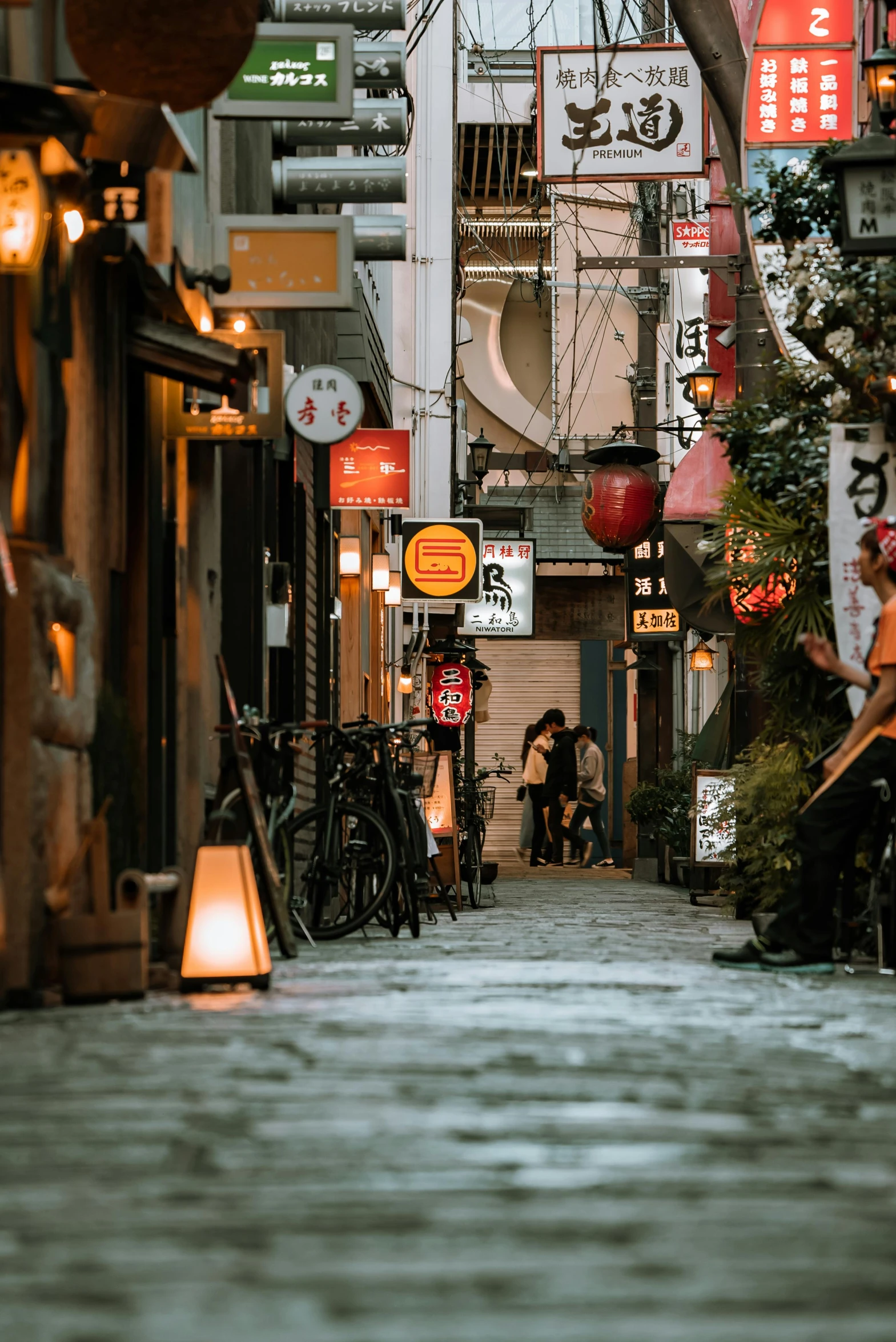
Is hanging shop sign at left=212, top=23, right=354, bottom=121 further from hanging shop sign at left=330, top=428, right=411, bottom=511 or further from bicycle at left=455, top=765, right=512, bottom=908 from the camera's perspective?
bicycle at left=455, top=765, right=512, bottom=908

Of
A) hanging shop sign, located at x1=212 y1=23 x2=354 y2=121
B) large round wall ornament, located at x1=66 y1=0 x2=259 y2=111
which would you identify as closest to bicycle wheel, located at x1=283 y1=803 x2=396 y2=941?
hanging shop sign, located at x1=212 y1=23 x2=354 y2=121

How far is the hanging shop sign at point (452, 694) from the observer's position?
25156 millimetres

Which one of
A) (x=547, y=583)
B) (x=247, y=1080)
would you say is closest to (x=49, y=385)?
(x=247, y=1080)

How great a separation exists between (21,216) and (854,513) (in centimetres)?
427

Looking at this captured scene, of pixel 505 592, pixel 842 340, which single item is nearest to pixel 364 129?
pixel 842 340

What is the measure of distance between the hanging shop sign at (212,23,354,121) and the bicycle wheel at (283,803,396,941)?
12.1 ft

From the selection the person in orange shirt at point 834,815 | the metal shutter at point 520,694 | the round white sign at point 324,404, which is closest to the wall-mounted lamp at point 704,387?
the round white sign at point 324,404

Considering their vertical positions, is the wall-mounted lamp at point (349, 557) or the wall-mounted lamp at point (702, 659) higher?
the wall-mounted lamp at point (349, 557)

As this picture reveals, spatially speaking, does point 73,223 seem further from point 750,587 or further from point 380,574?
point 380,574

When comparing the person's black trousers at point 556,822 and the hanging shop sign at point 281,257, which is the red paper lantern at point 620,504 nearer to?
the person's black trousers at point 556,822

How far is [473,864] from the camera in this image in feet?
58.1

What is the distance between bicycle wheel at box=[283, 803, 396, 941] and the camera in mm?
10016

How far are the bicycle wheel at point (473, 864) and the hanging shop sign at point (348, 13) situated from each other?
747 centimetres

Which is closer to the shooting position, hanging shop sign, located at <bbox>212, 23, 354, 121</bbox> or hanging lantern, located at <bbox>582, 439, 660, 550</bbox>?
hanging shop sign, located at <bbox>212, 23, 354, 121</bbox>
